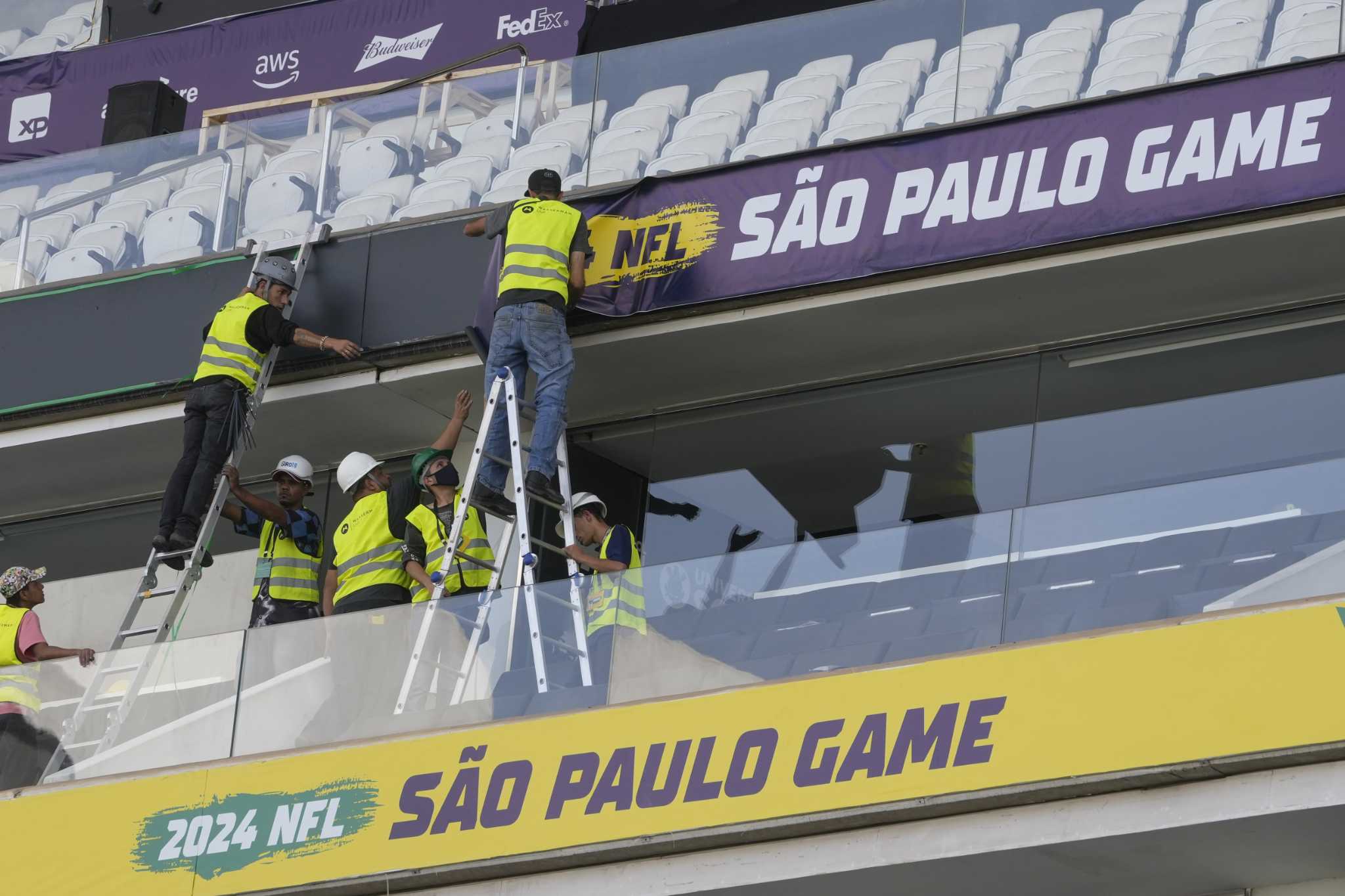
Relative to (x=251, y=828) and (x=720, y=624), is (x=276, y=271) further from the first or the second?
(x=720, y=624)

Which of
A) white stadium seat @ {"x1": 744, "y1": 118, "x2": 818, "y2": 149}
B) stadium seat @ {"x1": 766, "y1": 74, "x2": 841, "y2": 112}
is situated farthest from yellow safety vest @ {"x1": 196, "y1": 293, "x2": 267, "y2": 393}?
stadium seat @ {"x1": 766, "y1": 74, "x2": 841, "y2": 112}

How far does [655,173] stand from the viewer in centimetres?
1308

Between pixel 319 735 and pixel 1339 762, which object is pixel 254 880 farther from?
pixel 1339 762

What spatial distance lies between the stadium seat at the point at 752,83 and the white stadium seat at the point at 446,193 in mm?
1675

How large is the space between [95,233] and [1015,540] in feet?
23.6

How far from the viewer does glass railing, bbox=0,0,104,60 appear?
73.8ft

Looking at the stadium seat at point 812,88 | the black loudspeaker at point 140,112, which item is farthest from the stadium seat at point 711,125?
the black loudspeaker at point 140,112

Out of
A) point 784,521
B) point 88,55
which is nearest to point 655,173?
point 784,521

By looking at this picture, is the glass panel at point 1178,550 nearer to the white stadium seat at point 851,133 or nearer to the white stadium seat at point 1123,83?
the white stadium seat at point 1123,83

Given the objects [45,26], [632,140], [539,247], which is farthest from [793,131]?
[45,26]

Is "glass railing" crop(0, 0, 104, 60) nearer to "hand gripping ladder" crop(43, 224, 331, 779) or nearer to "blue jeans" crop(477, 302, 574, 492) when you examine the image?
"hand gripping ladder" crop(43, 224, 331, 779)

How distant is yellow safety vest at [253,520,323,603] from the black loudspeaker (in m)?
5.54

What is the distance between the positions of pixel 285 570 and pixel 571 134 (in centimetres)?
310

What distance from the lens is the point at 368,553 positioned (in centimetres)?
1240
